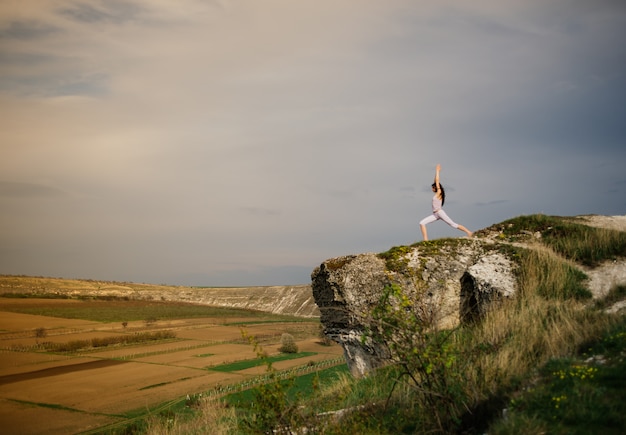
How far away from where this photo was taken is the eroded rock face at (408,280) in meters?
11.8

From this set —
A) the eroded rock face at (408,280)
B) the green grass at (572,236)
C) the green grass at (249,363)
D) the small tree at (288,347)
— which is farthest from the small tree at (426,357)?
the small tree at (288,347)

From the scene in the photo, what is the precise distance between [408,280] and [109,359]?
4709cm

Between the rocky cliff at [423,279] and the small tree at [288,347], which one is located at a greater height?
the rocky cliff at [423,279]

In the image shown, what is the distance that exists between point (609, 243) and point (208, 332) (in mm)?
71497

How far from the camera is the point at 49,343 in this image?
55.8 metres

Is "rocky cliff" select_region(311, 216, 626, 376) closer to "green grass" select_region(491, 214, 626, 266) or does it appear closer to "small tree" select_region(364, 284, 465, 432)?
"green grass" select_region(491, 214, 626, 266)

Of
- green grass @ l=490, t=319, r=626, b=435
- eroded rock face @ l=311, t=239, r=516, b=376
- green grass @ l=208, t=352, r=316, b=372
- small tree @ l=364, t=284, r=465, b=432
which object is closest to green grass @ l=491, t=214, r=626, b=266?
eroded rock face @ l=311, t=239, r=516, b=376

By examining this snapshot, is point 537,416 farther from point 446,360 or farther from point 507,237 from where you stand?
point 507,237

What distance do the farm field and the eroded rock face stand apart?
2.87 m

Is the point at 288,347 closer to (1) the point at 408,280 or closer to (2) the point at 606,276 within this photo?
(1) the point at 408,280

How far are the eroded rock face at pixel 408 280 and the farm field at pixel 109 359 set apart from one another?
113 inches

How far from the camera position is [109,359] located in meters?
50.5

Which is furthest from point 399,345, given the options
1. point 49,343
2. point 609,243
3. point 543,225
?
point 49,343

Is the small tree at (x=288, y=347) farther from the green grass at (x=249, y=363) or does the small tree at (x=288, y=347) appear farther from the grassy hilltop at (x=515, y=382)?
the grassy hilltop at (x=515, y=382)
